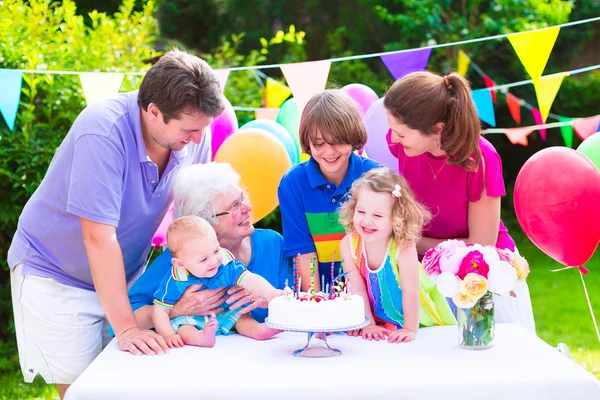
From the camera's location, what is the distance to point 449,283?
246cm

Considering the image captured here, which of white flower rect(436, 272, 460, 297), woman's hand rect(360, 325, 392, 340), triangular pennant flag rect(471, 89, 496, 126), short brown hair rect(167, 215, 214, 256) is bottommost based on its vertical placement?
woman's hand rect(360, 325, 392, 340)

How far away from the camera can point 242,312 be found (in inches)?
111

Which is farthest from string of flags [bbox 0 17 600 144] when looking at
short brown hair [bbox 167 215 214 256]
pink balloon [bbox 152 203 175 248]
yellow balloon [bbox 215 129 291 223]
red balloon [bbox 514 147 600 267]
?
short brown hair [bbox 167 215 214 256]

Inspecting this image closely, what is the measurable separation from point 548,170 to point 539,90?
4.29ft

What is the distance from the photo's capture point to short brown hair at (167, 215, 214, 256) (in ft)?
8.73

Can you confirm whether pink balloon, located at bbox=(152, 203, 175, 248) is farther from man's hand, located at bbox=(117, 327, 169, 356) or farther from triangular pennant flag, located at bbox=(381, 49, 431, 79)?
triangular pennant flag, located at bbox=(381, 49, 431, 79)

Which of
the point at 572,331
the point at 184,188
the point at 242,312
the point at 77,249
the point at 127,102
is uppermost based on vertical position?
the point at 127,102

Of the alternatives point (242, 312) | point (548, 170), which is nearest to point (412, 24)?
point (548, 170)

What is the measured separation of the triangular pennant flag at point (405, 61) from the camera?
4309 mm

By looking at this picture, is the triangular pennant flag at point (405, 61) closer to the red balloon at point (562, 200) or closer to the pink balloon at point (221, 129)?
the pink balloon at point (221, 129)

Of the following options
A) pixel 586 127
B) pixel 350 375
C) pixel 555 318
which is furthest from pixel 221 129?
pixel 555 318

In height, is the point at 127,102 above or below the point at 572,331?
above

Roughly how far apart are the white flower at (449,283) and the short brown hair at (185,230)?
81 centimetres

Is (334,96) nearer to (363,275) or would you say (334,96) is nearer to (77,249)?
(363,275)
